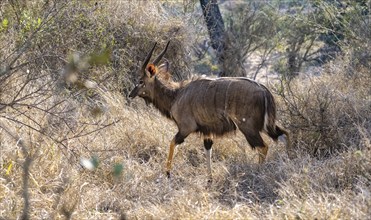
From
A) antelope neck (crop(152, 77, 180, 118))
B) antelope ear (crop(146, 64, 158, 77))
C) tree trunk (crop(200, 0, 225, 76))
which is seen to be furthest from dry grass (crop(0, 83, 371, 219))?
tree trunk (crop(200, 0, 225, 76))

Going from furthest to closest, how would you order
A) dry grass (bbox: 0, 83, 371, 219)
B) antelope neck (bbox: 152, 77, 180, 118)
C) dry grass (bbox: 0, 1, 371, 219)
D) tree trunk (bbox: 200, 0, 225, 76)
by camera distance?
tree trunk (bbox: 200, 0, 225, 76)
antelope neck (bbox: 152, 77, 180, 118)
dry grass (bbox: 0, 1, 371, 219)
dry grass (bbox: 0, 83, 371, 219)

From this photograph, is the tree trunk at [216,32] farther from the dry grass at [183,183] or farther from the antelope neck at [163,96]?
the dry grass at [183,183]

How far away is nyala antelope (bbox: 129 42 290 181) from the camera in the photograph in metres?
6.52

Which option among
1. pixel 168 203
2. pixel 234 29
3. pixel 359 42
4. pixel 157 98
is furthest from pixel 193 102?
pixel 234 29

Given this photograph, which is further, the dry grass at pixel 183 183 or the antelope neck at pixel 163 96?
the antelope neck at pixel 163 96

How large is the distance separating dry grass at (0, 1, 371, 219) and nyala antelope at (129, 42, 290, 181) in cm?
22

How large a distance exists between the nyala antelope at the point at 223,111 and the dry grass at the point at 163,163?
0.72 ft

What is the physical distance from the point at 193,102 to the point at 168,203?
5.79 feet

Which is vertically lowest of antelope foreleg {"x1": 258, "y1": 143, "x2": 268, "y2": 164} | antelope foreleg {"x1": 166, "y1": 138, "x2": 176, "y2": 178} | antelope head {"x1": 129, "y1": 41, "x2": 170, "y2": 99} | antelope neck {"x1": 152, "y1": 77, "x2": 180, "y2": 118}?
antelope foreleg {"x1": 258, "y1": 143, "x2": 268, "y2": 164}

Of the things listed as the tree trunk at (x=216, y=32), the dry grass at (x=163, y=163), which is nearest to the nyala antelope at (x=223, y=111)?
the dry grass at (x=163, y=163)

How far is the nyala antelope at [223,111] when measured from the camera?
Result: 652 centimetres

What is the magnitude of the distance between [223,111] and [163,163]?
894 millimetres

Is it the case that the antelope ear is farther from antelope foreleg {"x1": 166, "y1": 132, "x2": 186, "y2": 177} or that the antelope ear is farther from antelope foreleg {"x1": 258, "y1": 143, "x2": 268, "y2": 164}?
antelope foreleg {"x1": 258, "y1": 143, "x2": 268, "y2": 164}

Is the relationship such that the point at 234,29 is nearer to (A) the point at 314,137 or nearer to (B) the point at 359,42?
(B) the point at 359,42
